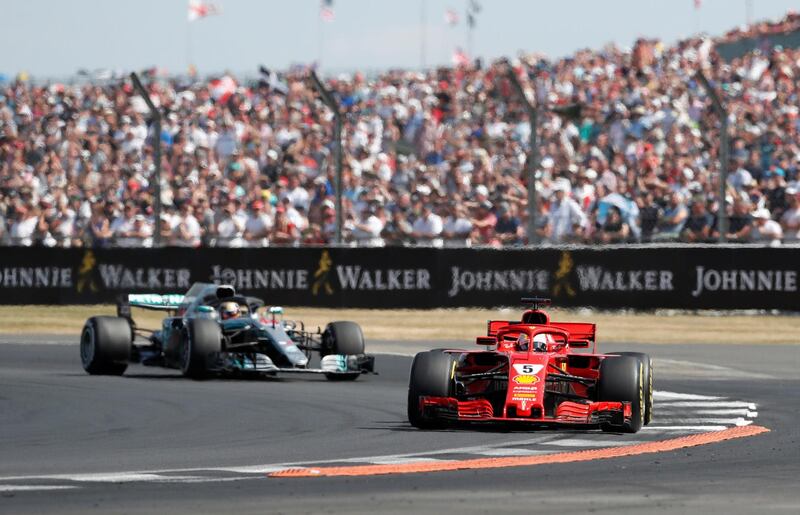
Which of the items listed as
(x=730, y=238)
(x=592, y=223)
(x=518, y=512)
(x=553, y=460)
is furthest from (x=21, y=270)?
(x=518, y=512)

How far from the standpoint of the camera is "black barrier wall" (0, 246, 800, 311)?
28.8 metres

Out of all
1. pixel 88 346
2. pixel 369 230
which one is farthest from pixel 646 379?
pixel 369 230

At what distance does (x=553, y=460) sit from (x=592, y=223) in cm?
1872

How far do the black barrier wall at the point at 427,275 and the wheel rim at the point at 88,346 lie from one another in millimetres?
9730

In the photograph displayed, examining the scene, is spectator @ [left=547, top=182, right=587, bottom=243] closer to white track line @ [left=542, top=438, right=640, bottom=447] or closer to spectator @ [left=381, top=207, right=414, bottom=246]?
spectator @ [left=381, top=207, right=414, bottom=246]

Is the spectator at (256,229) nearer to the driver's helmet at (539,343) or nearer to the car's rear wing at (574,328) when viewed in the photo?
the car's rear wing at (574,328)

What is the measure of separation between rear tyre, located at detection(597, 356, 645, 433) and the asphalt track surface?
0.21 meters

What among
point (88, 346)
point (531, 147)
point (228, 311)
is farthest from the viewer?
point (531, 147)

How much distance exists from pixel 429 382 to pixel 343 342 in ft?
19.7

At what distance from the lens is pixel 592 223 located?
29500mm

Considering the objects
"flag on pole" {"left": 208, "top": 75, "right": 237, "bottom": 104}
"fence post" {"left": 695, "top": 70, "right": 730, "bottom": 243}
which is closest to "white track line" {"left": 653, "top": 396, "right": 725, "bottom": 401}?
"fence post" {"left": 695, "top": 70, "right": 730, "bottom": 243}

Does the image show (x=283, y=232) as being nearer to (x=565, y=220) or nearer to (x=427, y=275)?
(x=427, y=275)

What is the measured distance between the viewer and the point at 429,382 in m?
13.1

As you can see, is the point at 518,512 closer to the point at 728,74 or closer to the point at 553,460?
the point at 553,460
